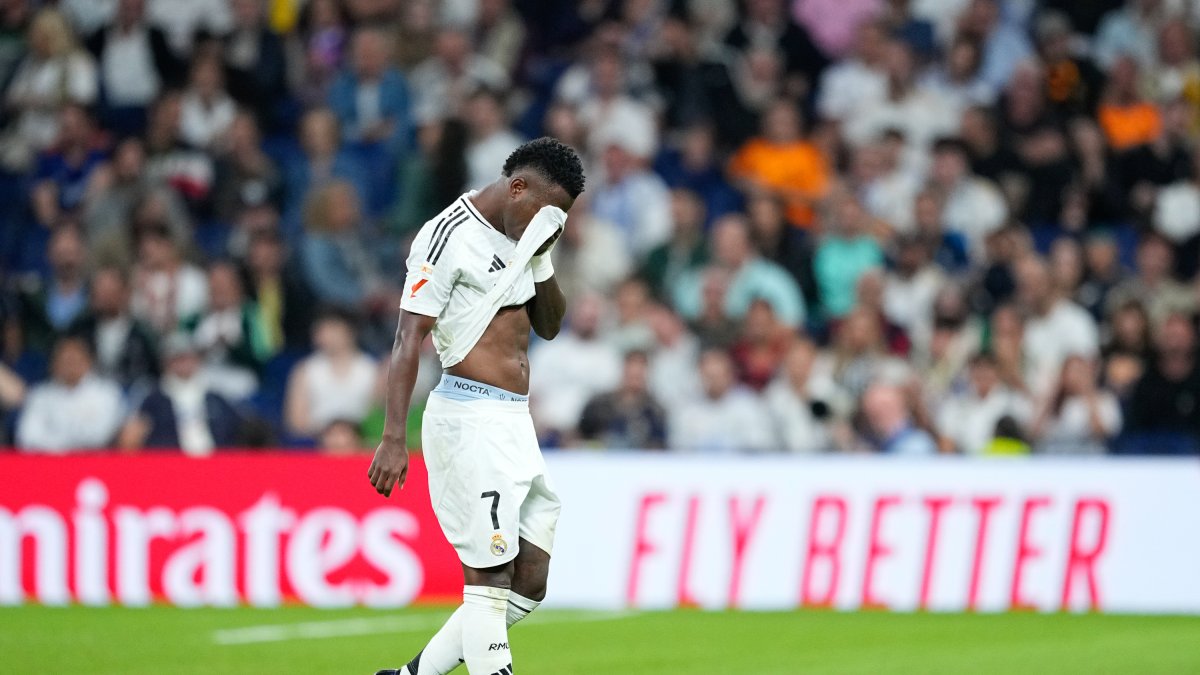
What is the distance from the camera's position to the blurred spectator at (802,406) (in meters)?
14.5

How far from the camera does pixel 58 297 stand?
53.7 ft

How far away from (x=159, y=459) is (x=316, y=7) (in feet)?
22.7

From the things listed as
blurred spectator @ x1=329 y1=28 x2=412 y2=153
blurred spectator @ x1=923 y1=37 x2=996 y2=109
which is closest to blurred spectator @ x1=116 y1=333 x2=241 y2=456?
blurred spectator @ x1=329 y1=28 x2=412 y2=153

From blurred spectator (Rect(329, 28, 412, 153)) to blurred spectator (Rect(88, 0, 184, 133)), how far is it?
1.95 m

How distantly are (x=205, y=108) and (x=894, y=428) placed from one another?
304 inches

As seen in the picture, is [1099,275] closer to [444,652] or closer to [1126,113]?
[1126,113]

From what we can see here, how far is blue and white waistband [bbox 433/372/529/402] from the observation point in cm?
697

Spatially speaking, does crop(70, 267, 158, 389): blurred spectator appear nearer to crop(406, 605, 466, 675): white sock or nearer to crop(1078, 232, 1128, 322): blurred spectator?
crop(1078, 232, 1128, 322): blurred spectator

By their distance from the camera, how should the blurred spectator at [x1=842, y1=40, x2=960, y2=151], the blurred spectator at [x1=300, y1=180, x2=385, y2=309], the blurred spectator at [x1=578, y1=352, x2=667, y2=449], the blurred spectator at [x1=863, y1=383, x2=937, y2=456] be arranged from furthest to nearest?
the blurred spectator at [x1=842, y1=40, x2=960, y2=151] < the blurred spectator at [x1=300, y1=180, x2=385, y2=309] < the blurred spectator at [x1=578, y1=352, x2=667, y2=449] < the blurred spectator at [x1=863, y1=383, x2=937, y2=456]

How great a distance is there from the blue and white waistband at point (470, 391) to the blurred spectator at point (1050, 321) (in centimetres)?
908

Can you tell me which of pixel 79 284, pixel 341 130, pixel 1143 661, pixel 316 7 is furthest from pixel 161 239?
pixel 1143 661

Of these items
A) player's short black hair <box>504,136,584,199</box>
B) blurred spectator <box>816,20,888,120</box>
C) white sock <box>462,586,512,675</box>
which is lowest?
white sock <box>462,586,512,675</box>

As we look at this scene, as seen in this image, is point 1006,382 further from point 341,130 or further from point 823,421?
point 341,130

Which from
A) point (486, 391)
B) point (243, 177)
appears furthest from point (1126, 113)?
point (486, 391)
